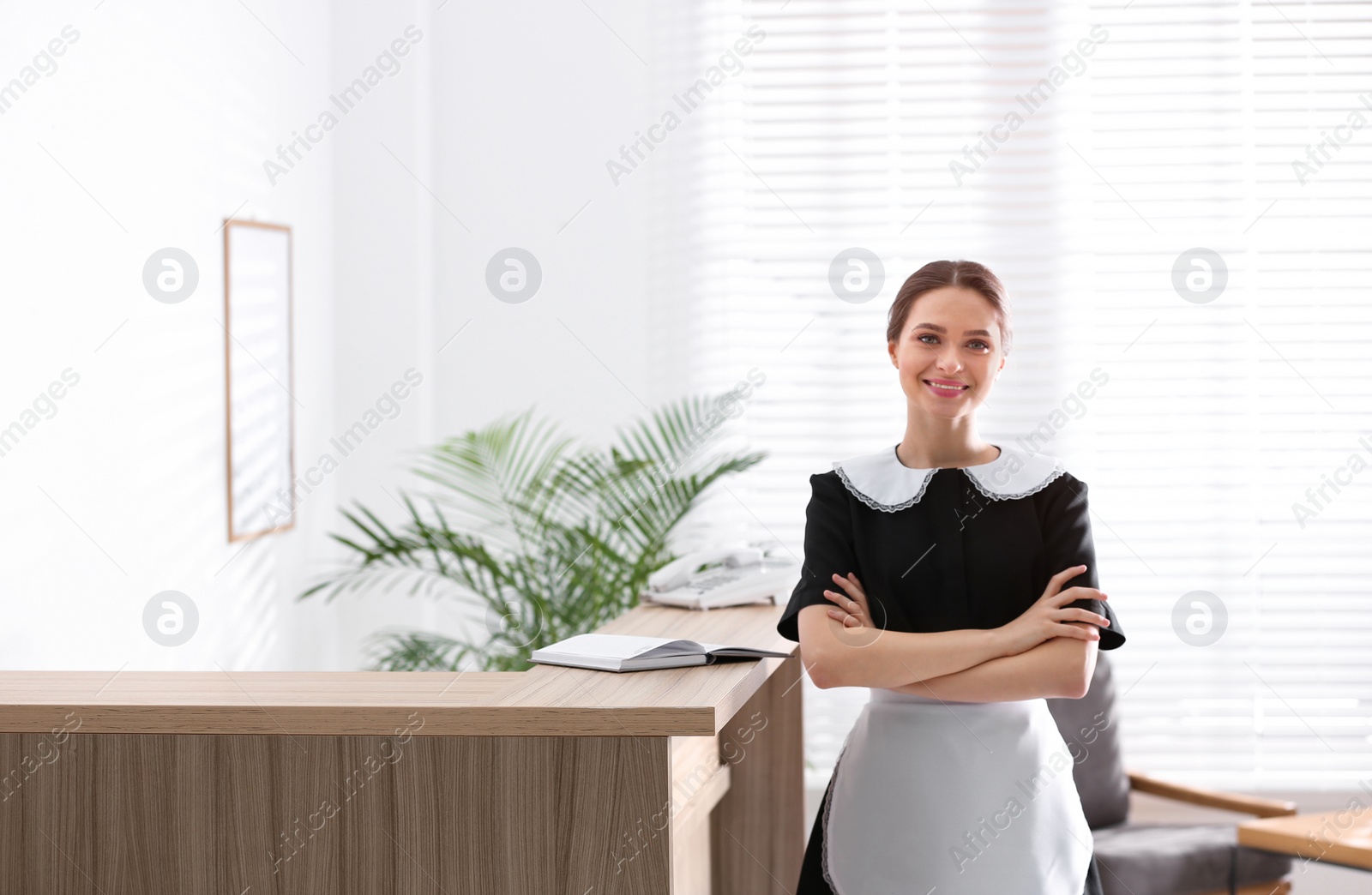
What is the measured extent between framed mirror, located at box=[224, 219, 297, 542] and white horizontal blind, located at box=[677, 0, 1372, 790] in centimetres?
135

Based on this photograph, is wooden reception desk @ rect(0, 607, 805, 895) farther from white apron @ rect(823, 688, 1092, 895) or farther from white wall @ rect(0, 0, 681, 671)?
white wall @ rect(0, 0, 681, 671)

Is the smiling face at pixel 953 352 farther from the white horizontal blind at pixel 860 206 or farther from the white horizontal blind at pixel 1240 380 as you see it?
the white horizontal blind at pixel 1240 380

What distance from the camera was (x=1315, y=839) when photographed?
284 cm

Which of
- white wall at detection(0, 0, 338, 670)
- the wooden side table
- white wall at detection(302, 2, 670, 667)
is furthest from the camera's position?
white wall at detection(302, 2, 670, 667)

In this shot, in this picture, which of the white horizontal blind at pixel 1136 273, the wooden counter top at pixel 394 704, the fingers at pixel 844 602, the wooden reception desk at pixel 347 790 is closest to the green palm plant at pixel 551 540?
the white horizontal blind at pixel 1136 273

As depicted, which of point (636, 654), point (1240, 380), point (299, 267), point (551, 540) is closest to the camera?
point (636, 654)

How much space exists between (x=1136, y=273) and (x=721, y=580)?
198cm

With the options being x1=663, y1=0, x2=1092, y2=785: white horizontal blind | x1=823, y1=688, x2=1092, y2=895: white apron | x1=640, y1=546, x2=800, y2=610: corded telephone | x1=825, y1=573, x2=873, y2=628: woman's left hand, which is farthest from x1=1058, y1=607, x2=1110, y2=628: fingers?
x1=663, y1=0, x2=1092, y2=785: white horizontal blind

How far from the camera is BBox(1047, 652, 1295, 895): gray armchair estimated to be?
286 centimetres

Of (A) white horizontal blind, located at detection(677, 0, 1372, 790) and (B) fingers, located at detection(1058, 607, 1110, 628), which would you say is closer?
(B) fingers, located at detection(1058, 607, 1110, 628)

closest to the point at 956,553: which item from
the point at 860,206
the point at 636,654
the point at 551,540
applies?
the point at 636,654

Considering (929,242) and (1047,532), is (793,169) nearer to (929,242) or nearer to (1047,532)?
(929,242)

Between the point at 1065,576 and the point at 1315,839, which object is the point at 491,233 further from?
the point at 1315,839

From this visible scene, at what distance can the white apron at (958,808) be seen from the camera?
1.63 m
